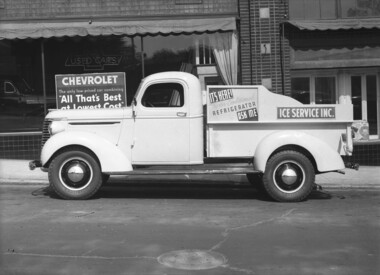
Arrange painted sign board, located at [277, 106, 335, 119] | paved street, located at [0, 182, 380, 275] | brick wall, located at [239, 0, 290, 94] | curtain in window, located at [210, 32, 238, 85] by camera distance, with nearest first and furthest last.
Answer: paved street, located at [0, 182, 380, 275], painted sign board, located at [277, 106, 335, 119], brick wall, located at [239, 0, 290, 94], curtain in window, located at [210, 32, 238, 85]

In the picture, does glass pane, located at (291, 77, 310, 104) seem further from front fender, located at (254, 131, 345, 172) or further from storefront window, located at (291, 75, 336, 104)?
front fender, located at (254, 131, 345, 172)

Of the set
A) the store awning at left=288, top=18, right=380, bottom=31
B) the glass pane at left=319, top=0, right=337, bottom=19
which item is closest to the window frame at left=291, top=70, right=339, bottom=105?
the store awning at left=288, top=18, right=380, bottom=31

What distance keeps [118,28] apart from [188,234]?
775cm

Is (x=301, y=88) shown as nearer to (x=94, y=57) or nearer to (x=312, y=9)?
(x=312, y=9)

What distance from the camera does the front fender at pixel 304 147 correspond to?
848 cm

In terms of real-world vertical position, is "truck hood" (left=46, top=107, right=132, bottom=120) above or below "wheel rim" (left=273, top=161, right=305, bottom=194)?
above

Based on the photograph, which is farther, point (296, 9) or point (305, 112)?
point (296, 9)

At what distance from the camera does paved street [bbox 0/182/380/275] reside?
16.5 ft

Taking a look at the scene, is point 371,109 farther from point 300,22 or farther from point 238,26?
point 238,26

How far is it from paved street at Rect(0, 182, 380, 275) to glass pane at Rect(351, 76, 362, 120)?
4.25 meters

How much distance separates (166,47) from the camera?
13.1 meters

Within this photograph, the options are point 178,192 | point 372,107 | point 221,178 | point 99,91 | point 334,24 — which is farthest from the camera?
point 372,107

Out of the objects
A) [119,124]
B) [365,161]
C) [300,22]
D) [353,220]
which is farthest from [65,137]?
[365,161]

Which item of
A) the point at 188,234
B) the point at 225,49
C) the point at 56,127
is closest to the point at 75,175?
the point at 56,127
